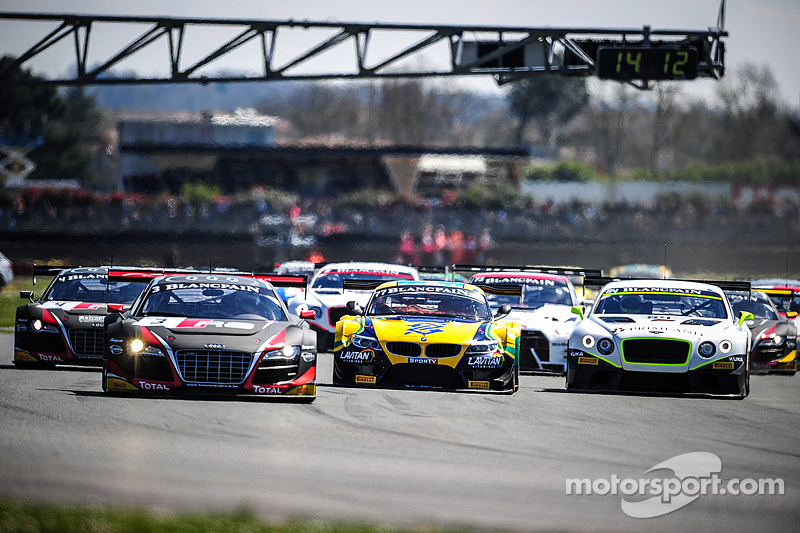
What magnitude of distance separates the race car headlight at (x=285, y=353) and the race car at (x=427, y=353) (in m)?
1.34

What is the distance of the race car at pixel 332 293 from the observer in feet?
56.1

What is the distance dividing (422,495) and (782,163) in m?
29.9

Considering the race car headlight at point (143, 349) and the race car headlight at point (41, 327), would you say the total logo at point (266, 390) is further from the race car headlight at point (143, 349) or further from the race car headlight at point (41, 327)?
the race car headlight at point (41, 327)

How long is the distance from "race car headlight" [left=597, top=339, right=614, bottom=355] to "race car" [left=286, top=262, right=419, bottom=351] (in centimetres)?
541

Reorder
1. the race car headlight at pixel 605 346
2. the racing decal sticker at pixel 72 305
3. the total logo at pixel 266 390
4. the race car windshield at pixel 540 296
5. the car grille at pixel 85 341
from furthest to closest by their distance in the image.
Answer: the race car windshield at pixel 540 296, the racing decal sticker at pixel 72 305, the car grille at pixel 85 341, the race car headlight at pixel 605 346, the total logo at pixel 266 390

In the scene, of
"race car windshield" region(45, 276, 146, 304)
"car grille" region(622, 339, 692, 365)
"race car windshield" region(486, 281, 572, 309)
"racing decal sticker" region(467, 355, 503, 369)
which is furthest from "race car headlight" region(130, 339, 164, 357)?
"race car windshield" region(486, 281, 572, 309)

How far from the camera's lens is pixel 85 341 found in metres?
12.7

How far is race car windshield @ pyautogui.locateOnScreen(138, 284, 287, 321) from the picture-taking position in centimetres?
1132

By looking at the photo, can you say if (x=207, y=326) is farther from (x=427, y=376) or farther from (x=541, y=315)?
(x=541, y=315)

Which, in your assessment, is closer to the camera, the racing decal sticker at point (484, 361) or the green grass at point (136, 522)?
the green grass at point (136, 522)

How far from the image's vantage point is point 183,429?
948cm

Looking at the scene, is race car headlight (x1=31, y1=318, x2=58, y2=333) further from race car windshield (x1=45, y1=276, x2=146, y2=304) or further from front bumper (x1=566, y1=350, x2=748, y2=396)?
front bumper (x1=566, y1=350, x2=748, y2=396)

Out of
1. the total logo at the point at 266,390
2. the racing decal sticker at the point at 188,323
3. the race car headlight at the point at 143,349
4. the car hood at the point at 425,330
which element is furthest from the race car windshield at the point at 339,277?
the race car headlight at the point at 143,349

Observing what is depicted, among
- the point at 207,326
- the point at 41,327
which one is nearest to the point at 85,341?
the point at 41,327
